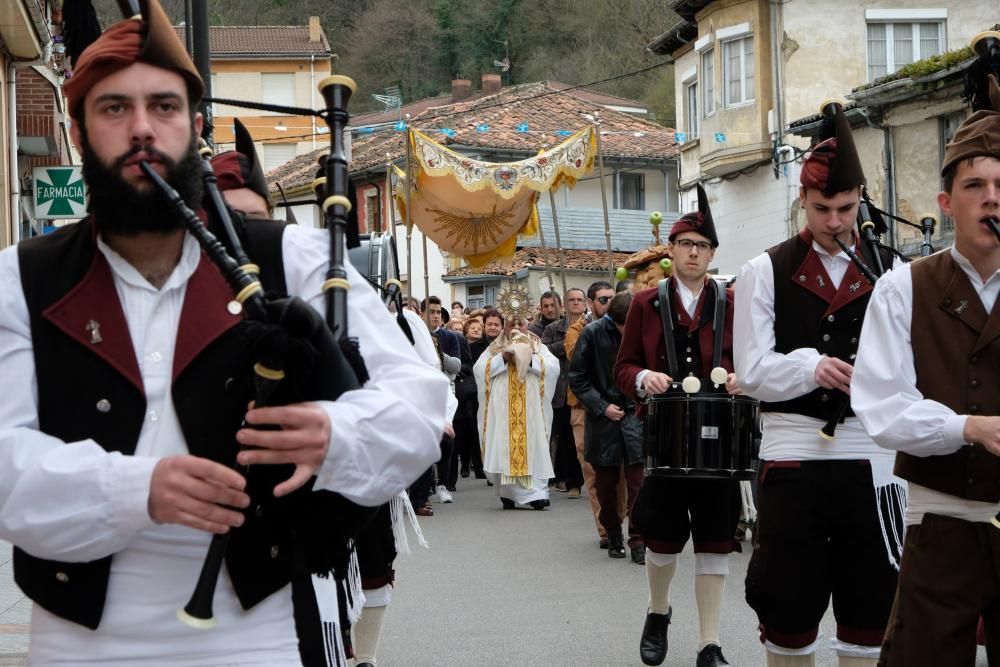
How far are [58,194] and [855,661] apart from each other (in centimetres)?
1582

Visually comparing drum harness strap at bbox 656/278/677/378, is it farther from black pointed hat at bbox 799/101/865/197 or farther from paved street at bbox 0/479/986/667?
black pointed hat at bbox 799/101/865/197

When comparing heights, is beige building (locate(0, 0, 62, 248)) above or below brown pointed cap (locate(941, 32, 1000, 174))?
above

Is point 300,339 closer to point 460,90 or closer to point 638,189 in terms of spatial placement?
point 638,189

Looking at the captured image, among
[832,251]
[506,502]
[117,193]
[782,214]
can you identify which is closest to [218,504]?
[117,193]

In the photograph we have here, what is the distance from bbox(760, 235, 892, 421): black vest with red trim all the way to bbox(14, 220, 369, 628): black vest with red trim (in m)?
3.26

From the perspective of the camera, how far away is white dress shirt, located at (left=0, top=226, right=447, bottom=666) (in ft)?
9.29

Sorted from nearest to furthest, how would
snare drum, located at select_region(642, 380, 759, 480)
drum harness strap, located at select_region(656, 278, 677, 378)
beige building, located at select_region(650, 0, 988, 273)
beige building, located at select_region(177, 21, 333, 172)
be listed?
snare drum, located at select_region(642, 380, 759, 480)
drum harness strap, located at select_region(656, 278, 677, 378)
beige building, located at select_region(650, 0, 988, 273)
beige building, located at select_region(177, 21, 333, 172)

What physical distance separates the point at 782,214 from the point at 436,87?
41688 mm

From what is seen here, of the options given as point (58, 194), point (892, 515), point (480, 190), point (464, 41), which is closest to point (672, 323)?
point (892, 515)

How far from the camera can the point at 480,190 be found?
65.7 ft

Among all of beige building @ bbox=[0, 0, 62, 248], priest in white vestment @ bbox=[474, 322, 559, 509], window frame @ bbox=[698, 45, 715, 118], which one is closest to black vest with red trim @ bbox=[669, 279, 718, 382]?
priest in white vestment @ bbox=[474, 322, 559, 509]

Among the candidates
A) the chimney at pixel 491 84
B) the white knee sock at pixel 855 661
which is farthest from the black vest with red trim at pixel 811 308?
the chimney at pixel 491 84

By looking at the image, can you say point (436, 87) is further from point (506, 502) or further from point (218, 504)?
point (218, 504)

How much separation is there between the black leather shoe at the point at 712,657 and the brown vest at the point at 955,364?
3.32 meters
